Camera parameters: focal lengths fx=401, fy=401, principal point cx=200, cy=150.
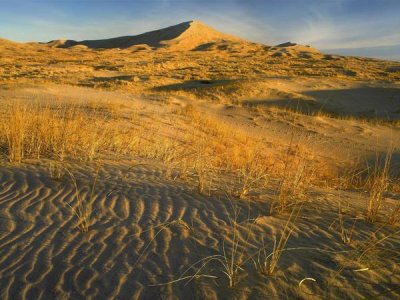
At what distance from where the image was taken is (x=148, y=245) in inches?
124

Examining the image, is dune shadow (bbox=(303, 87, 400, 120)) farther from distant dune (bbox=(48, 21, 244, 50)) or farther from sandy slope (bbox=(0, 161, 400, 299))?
distant dune (bbox=(48, 21, 244, 50))

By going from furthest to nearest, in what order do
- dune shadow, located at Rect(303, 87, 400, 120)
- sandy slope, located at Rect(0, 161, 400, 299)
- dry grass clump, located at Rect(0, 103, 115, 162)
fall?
dune shadow, located at Rect(303, 87, 400, 120), dry grass clump, located at Rect(0, 103, 115, 162), sandy slope, located at Rect(0, 161, 400, 299)

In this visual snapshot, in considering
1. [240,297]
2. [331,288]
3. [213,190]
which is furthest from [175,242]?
[213,190]

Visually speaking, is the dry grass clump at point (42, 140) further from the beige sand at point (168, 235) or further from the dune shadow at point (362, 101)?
the dune shadow at point (362, 101)

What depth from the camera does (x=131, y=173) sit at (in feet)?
17.2

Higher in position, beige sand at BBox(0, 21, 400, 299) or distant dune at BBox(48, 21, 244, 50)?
distant dune at BBox(48, 21, 244, 50)

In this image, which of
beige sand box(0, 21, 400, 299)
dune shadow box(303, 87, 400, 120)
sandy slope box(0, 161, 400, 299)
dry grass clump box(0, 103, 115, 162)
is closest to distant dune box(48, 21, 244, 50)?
dune shadow box(303, 87, 400, 120)

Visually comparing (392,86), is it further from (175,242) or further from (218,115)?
(175,242)

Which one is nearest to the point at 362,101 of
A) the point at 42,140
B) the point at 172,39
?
the point at 42,140

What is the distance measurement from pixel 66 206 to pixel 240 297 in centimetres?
207

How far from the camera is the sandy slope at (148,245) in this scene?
8.57ft

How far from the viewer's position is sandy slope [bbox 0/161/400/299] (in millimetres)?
2611


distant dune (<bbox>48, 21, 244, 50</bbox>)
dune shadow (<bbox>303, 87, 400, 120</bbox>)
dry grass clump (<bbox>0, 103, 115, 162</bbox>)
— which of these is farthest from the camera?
distant dune (<bbox>48, 21, 244, 50</bbox>)

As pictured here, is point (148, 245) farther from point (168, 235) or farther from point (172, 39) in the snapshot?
point (172, 39)
